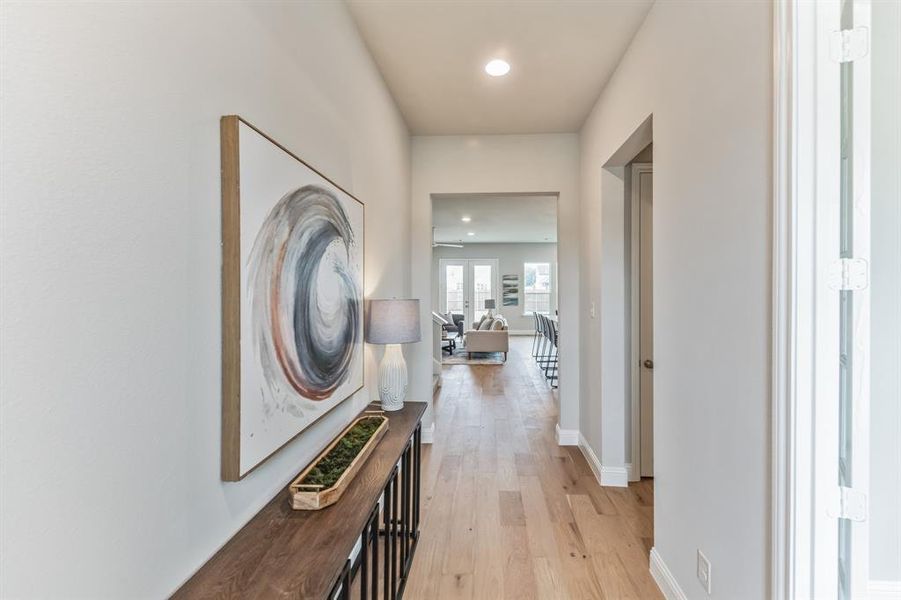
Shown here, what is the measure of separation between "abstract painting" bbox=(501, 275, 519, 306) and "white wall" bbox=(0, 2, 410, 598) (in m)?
10.7

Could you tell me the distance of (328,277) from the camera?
165 centimetres

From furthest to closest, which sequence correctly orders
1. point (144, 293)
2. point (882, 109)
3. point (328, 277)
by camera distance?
point (328, 277), point (882, 109), point (144, 293)

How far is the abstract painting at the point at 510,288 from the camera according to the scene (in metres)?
11.8

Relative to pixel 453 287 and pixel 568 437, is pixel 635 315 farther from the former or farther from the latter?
pixel 453 287

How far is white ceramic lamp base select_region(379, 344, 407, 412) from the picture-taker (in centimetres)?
217

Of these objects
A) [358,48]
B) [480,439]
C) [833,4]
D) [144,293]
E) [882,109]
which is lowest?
[480,439]

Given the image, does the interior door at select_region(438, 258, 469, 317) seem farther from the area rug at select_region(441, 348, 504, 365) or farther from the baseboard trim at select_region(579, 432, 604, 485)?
the baseboard trim at select_region(579, 432, 604, 485)

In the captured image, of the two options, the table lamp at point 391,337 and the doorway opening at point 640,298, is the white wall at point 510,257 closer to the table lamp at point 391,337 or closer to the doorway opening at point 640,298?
the doorway opening at point 640,298

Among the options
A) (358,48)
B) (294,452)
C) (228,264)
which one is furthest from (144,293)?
(358,48)

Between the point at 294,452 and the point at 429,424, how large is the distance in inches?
97.6

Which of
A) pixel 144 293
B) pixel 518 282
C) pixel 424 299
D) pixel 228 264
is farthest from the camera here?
pixel 518 282

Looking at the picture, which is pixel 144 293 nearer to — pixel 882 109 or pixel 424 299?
pixel 882 109

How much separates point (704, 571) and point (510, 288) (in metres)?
10.4

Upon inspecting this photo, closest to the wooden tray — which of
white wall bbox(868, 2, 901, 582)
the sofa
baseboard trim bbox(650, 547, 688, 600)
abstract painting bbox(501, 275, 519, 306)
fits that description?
baseboard trim bbox(650, 547, 688, 600)
